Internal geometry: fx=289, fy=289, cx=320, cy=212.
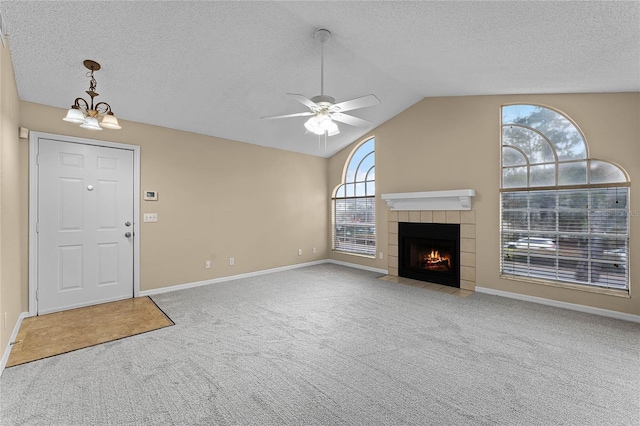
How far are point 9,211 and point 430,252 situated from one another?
554 cm

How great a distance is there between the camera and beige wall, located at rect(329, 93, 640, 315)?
3350mm

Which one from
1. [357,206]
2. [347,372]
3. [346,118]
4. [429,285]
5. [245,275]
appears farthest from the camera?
[357,206]

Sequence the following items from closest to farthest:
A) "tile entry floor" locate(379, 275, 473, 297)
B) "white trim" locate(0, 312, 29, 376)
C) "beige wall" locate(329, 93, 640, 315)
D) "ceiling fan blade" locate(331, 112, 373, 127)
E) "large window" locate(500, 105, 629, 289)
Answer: "white trim" locate(0, 312, 29, 376)
"ceiling fan blade" locate(331, 112, 373, 127)
"beige wall" locate(329, 93, 640, 315)
"large window" locate(500, 105, 629, 289)
"tile entry floor" locate(379, 275, 473, 297)

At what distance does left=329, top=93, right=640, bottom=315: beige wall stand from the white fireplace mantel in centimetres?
19

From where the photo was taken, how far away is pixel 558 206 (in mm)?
3852

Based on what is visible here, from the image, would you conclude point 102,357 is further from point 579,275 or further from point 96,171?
point 579,275

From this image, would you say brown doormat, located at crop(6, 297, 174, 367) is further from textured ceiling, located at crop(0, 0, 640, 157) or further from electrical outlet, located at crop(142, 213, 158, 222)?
textured ceiling, located at crop(0, 0, 640, 157)

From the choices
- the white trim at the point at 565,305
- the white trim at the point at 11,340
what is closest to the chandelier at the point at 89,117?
the white trim at the point at 11,340

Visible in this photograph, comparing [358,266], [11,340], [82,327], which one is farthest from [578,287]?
[11,340]

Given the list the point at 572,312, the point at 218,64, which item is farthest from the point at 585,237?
the point at 218,64

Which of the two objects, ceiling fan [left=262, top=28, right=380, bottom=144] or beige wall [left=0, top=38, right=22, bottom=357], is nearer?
beige wall [left=0, top=38, right=22, bottom=357]

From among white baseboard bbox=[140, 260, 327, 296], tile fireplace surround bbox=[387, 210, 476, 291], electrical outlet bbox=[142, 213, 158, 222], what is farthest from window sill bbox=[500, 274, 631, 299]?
electrical outlet bbox=[142, 213, 158, 222]

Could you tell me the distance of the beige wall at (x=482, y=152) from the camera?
3350 mm

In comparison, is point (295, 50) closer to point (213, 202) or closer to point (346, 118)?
point (346, 118)
